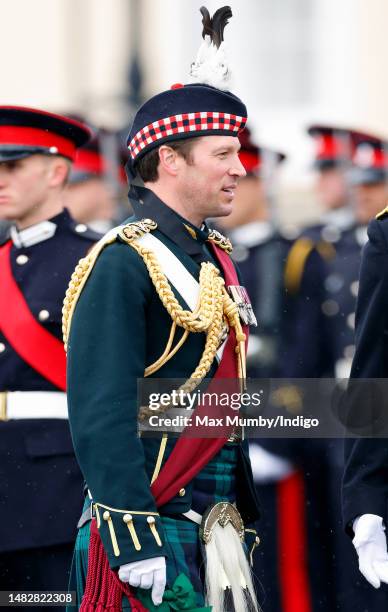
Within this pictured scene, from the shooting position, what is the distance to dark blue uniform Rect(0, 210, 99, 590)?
6.92 metres

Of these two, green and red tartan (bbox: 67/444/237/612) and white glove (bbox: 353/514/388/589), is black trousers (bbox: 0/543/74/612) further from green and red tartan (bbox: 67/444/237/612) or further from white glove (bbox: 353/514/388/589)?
white glove (bbox: 353/514/388/589)

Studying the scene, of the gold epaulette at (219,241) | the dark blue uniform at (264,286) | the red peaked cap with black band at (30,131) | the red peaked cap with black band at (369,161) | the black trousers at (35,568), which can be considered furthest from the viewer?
the red peaked cap with black band at (369,161)

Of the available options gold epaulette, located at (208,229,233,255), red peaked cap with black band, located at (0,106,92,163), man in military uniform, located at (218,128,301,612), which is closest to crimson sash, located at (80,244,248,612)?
gold epaulette, located at (208,229,233,255)

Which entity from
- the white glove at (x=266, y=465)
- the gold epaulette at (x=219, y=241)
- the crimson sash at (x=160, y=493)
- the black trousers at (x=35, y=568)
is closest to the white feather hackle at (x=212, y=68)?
the gold epaulette at (x=219, y=241)

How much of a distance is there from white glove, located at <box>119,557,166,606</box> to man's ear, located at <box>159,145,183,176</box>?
4.01 feet

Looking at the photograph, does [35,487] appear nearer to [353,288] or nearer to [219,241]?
[219,241]

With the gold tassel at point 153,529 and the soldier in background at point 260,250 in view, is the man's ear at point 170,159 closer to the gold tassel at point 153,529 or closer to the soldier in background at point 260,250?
the gold tassel at point 153,529

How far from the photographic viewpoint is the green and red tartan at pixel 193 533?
5547 millimetres

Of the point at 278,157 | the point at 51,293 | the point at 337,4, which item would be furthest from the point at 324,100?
the point at 51,293

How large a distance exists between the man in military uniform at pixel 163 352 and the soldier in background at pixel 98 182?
4.44 meters

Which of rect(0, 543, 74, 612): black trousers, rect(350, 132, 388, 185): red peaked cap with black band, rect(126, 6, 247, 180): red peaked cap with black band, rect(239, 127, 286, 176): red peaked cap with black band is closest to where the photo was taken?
rect(126, 6, 247, 180): red peaked cap with black band

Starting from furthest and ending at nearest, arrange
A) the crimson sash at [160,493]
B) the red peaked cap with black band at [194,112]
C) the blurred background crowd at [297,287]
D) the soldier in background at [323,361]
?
the blurred background crowd at [297,287] → the soldier in background at [323,361] → the red peaked cap with black band at [194,112] → the crimson sash at [160,493]

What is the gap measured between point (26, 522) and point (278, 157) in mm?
3622

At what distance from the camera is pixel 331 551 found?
29.2 ft
